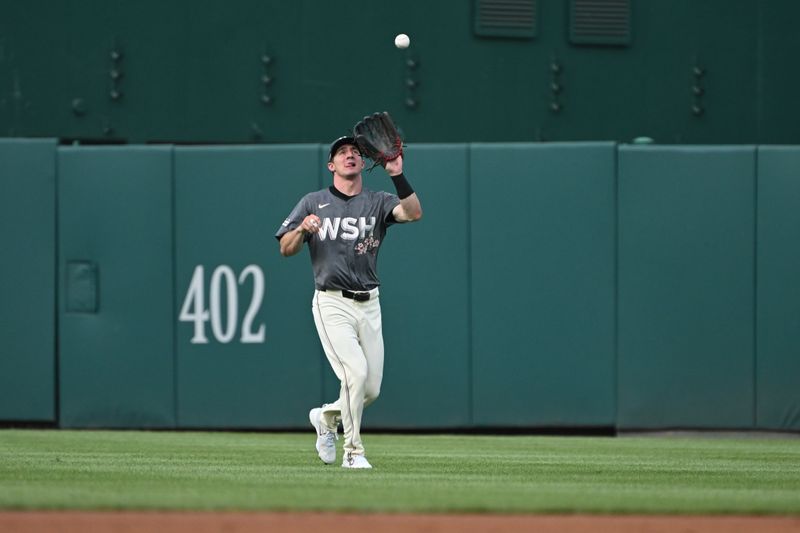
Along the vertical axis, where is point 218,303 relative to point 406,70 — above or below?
below

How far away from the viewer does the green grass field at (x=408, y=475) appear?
5.95 meters

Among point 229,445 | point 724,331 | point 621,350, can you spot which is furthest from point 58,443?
point 724,331

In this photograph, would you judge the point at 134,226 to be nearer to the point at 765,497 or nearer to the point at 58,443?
the point at 58,443

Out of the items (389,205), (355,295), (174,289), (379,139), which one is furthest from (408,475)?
(174,289)

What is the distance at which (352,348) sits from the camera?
7.42 metres

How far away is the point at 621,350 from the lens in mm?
11430

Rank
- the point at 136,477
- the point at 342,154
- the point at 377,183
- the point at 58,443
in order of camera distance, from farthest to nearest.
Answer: the point at 377,183 → the point at 58,443 → the point at 342,154 → the point at 136,477

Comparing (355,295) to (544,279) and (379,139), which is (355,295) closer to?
(379,139)

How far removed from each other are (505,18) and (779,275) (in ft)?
9.61

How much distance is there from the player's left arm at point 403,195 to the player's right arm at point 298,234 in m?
0.43

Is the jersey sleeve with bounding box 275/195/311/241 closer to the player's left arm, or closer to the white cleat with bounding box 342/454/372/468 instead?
the player's left arm

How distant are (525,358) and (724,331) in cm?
156

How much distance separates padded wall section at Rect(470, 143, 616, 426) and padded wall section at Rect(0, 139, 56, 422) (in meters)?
3.29

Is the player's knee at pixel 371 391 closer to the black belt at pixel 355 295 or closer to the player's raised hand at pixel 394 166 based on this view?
the black belt at pixel 355 295
